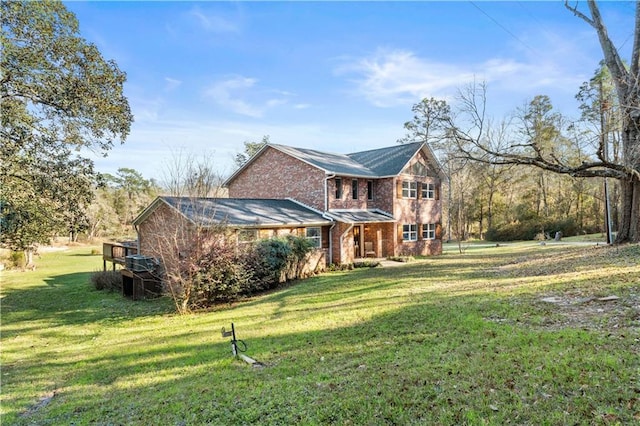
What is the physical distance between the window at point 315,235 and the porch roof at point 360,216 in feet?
3.73

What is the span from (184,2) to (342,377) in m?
12.9

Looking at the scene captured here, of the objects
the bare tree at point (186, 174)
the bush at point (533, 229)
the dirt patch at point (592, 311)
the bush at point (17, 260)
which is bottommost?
the bush at point (17, 260)

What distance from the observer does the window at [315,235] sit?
758 inches

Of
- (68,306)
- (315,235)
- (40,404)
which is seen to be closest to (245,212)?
(315,235)

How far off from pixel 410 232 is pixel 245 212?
1185 cm

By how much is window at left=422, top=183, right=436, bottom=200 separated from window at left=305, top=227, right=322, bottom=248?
9634mm

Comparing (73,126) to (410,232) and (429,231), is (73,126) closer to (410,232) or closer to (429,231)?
(410,232)

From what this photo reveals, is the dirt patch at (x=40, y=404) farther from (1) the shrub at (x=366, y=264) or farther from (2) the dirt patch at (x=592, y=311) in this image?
(1) the shrub at (x=366, y=264)

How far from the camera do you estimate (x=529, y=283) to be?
9844 mm

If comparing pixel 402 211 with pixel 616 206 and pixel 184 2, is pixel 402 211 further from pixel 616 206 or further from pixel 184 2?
pixel 616 206

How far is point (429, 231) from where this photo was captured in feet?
83.6

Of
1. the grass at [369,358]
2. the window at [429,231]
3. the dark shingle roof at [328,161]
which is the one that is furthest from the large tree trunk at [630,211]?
the dark shingle roof at [328,161]

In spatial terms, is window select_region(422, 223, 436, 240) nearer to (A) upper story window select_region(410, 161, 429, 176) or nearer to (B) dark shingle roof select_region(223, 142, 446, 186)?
(A) upper story window select_region(410, 161, 429, 176)

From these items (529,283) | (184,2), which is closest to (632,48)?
(529,283)
